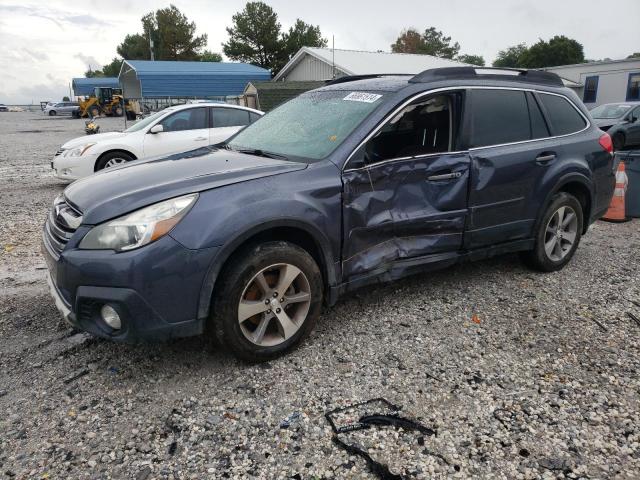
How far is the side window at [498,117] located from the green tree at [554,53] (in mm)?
62992

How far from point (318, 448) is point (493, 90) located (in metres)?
3.12

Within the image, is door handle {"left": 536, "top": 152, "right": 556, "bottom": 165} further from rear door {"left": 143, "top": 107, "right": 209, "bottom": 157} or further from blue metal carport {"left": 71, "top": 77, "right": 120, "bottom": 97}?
blue metal carport {"left": 71, "top": 77, "right": 120, "bottom": 97}

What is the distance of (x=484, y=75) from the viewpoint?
13.2 feet

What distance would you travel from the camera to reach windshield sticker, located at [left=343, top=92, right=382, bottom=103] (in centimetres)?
356

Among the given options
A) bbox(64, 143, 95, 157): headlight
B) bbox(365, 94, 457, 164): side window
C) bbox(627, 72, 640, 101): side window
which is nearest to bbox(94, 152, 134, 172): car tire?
bbox(64, 143, 95, 157): headlight

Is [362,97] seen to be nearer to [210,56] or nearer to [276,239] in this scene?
[276,239]

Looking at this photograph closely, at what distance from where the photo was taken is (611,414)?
266 centimetres

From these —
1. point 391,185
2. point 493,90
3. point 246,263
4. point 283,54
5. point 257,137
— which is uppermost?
point 283,54

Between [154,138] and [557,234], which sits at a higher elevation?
[154,138]

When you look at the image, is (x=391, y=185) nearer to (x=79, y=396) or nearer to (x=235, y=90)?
(x=79, y=396)

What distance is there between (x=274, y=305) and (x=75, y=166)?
6.64m

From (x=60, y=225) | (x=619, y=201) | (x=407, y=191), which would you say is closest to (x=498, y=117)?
(x=407, y=191)

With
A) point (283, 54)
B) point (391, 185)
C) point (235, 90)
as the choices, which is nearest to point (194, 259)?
point (391, 185)

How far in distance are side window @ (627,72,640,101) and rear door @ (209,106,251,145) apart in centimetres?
2434
